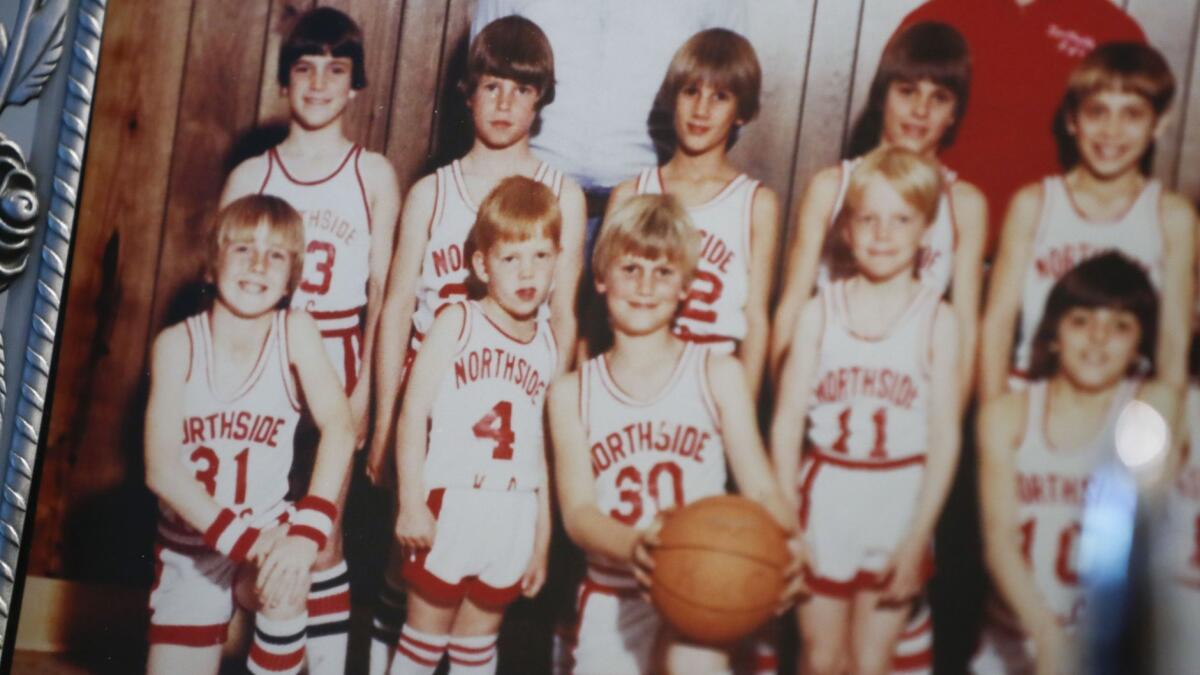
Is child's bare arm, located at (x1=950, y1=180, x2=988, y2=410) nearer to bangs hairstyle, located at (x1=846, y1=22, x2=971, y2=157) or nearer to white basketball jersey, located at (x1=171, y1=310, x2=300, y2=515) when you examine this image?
bangs hairstyle, located at (x1=846, y1=22, x2=971, y2=157)

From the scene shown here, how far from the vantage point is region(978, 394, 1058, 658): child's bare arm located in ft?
4.94

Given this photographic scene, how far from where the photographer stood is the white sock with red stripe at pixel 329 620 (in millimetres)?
1680

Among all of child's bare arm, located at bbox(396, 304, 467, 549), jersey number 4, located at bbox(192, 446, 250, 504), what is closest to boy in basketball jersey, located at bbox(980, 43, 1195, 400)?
child's bare arm, located at bbox(396, 304, 467, 549)

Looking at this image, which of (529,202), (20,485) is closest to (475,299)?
(529,202)

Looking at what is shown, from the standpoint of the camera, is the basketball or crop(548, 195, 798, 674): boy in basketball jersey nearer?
the basketball

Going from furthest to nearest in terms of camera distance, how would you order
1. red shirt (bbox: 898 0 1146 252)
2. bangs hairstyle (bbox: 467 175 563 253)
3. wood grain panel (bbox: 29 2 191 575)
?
1. wood grain panel (bbox: 29 2 191 575)
2. bangs hairstyle (bbox: 467 175 563 253)
3. red shirt (bbox: 898 0 1146 252)

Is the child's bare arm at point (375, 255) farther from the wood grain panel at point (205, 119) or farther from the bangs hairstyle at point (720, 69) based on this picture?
the bangs hairstyle at point (720, 69)

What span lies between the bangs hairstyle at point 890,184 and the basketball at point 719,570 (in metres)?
0.37

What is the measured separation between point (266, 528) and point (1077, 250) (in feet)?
4.06

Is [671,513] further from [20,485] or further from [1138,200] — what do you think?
[20,485]

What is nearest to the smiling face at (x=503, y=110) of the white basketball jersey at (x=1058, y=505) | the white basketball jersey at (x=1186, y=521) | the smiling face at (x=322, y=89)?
the smiling face at (x=322, y=89)

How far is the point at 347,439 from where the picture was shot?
171 cm

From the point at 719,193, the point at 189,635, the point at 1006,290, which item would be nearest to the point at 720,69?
the point at 719,193

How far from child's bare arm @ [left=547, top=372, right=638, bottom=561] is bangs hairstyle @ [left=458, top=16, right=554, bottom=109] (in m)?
0.45
